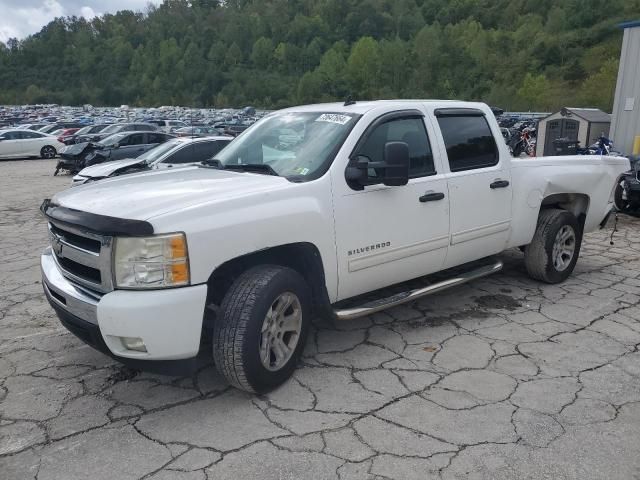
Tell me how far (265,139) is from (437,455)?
262 centimetres

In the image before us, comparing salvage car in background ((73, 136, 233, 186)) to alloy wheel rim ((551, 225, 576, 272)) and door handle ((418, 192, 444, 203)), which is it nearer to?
alloy wheel rim ((551, 225, 576, 272))

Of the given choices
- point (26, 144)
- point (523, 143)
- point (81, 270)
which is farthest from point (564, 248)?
point (26, 144)

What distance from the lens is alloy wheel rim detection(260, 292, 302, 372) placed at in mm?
3311

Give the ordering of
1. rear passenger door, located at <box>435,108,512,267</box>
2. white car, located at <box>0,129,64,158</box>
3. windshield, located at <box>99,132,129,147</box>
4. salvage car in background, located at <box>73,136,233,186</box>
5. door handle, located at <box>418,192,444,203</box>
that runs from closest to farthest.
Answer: door handle, located at <box>418,192,444,203</box>
rear passenger door, located at <box>435,108,512,267</box>
salvage car in background, located at <box>73,136,233,186</box>
windshield, located at <box>99,132,129,147</box>
white car, located at <box>0,129,64,158</box>

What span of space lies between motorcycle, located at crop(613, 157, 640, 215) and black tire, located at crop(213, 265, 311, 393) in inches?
305

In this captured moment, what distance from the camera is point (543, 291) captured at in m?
5.43

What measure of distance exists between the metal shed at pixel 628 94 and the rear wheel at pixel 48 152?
2165 centimetres

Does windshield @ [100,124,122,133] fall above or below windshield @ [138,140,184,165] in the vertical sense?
below

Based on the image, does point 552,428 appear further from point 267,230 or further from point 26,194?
point 26,194

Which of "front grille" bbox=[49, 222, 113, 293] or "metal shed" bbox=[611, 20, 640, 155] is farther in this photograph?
"metal shed" bbox=[611, 20, 640, 155]

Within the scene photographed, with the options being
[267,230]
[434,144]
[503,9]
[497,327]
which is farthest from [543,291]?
[503,9]

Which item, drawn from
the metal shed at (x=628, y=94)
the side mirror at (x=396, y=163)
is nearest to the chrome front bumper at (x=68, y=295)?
the side mirror at (x=396, y=163)

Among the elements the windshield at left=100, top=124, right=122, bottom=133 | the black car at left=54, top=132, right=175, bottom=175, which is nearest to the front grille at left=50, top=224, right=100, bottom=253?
the black car at left=54, top=132, right=175, bottom=175

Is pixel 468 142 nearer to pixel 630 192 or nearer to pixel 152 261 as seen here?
pixel 152 261
